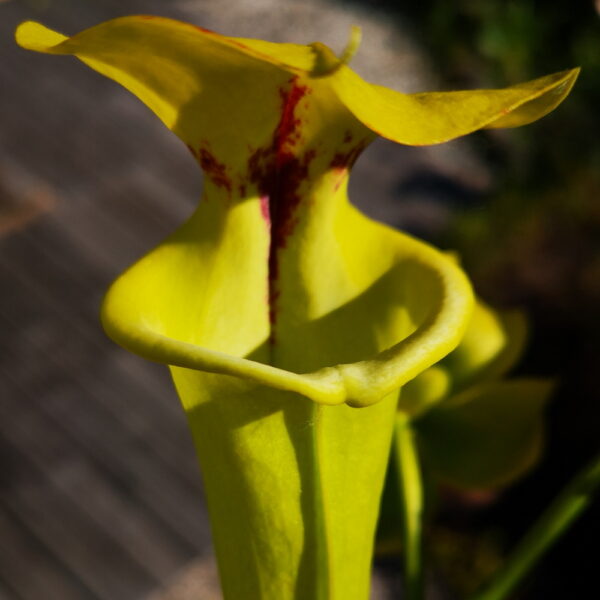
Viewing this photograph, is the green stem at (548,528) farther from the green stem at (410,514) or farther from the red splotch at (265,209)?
the red splotch at (265,209)

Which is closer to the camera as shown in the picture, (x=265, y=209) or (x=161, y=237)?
(x=265, y=209)

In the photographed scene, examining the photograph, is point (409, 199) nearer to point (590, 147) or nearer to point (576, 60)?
point (590, 147)

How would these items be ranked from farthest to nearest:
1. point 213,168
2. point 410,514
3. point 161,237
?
1. point 161,237
2. point 410,514
3. point 213,168

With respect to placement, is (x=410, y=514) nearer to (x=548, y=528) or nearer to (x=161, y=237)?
(x=548, y=528)

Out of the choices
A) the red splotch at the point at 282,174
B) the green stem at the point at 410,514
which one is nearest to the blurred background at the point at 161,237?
the green stem at the point at 410,514

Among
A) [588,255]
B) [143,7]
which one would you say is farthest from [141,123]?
[588,255]

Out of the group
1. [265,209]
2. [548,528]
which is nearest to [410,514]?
[548,528]

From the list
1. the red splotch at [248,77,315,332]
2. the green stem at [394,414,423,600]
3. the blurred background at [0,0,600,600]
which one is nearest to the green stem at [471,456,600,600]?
the green stem at [394,414,423,600]

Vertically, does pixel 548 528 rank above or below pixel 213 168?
below
